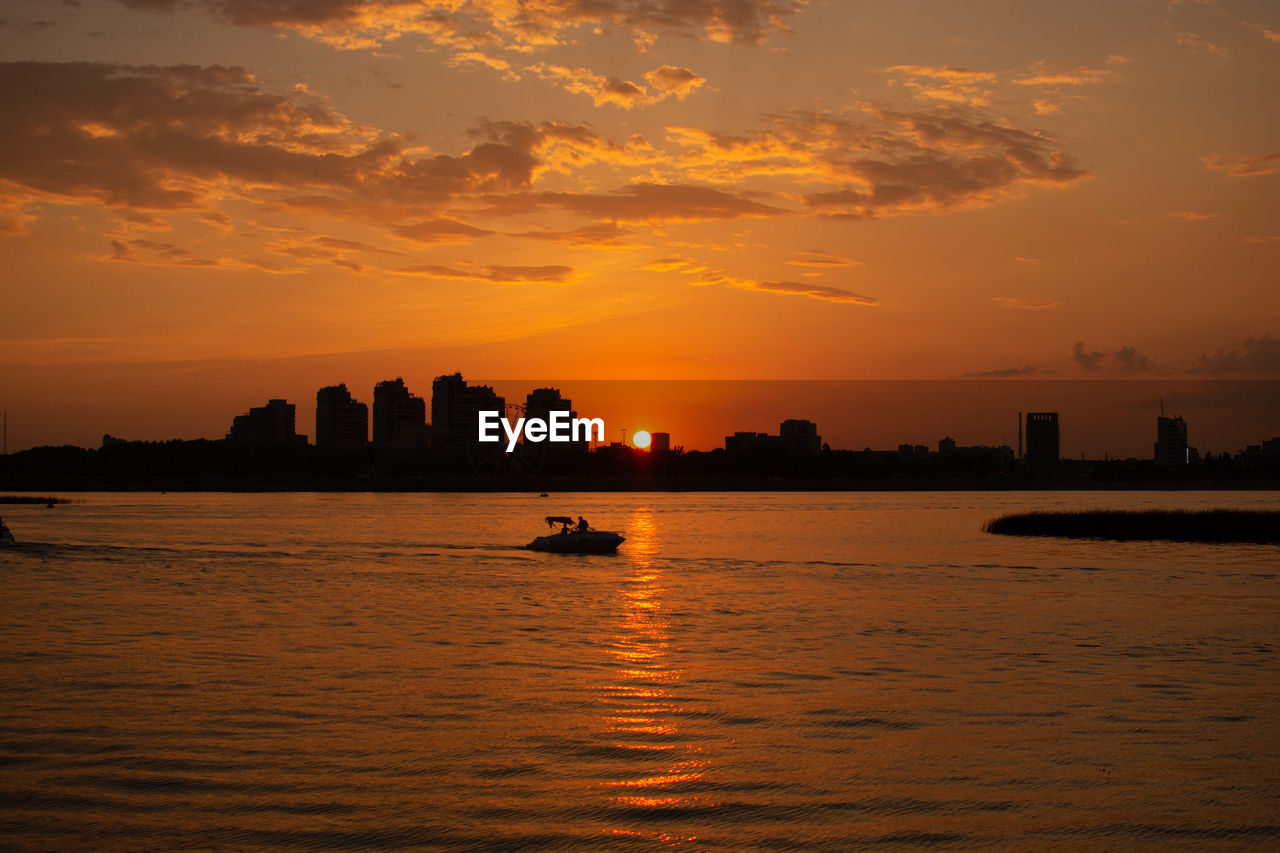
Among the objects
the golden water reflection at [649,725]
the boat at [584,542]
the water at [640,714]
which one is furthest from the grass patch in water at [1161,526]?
the golden water reflection at [649,725]

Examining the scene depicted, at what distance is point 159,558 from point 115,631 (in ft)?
124

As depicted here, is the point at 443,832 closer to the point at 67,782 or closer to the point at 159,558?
the point at 67,782

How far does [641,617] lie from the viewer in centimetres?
4475

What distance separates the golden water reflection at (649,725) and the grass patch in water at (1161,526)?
61265 mm

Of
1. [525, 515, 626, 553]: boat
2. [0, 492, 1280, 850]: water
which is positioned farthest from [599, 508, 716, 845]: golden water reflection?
[525, 515, 626, 553]: boat

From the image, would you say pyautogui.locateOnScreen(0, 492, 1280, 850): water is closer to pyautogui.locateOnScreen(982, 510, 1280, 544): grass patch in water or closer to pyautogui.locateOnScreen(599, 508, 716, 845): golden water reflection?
pyautogui.locateOnScreen(599, 508, 716, 845): golden water reflection

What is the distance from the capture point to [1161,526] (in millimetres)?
91750

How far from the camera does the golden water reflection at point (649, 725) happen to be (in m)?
18.2

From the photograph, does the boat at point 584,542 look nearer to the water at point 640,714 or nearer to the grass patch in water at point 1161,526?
the water at point 640,714

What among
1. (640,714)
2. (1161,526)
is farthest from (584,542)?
(640,714)

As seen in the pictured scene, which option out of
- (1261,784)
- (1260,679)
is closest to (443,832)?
(1261,784)

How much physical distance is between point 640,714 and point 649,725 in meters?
1.19

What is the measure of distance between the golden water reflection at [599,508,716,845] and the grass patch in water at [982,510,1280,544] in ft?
201

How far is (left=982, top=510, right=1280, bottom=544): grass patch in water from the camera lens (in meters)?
87.1
